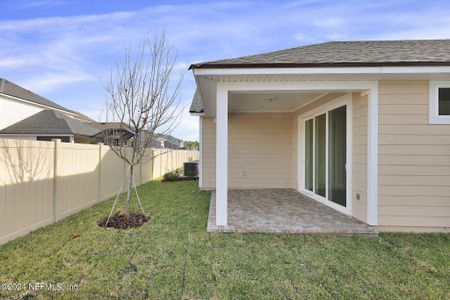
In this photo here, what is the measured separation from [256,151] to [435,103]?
5473 millimetres

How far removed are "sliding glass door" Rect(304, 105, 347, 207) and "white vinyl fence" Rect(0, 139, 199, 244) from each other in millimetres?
3898

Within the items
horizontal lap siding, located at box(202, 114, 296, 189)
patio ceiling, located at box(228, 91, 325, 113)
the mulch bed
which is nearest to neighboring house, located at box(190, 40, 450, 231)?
patio ceiling, located at box(228, 91, 325, 113)

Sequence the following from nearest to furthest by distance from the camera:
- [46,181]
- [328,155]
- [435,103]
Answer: [435,103] → [46,181] → [328,155]

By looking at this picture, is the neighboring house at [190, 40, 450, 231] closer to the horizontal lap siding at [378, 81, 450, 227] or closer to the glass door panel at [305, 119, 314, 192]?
the horizontal lap siding at [378, 81, 450, 227]

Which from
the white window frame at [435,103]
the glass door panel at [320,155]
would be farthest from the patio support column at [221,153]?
the white window frame at [435,103]

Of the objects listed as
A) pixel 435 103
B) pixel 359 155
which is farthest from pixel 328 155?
pixel 435 103

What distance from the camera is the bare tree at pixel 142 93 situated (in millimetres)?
5629

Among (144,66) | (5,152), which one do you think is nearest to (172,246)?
(5,152)

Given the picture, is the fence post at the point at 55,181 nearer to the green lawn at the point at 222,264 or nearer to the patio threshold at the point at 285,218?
the green lawn at the point at 222,264

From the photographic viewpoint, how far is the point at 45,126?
16797mm

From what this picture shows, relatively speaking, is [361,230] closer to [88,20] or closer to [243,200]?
[243,200]

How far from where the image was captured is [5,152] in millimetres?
4152

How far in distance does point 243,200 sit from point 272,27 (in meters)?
6.89

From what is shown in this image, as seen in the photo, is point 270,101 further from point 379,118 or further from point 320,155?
point 379,118
